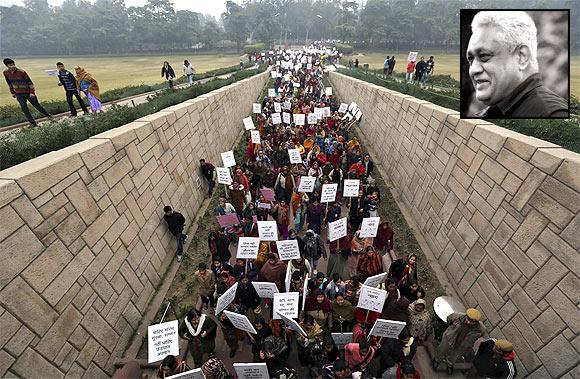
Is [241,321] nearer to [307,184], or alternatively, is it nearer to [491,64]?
[307,184]

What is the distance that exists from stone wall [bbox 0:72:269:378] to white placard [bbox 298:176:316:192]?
386cm

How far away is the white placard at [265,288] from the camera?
5.86m

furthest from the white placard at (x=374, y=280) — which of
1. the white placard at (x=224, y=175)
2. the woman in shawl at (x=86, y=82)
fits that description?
the woman in shawl at (x=86, y=82)

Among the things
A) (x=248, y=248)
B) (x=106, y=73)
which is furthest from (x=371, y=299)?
(x=106, y=73)

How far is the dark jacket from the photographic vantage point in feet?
27.7

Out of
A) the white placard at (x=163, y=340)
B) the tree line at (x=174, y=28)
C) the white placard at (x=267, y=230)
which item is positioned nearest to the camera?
the white placard at (x=163, y=340)

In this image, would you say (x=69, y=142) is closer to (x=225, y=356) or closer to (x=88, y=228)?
(x=88, y=228)

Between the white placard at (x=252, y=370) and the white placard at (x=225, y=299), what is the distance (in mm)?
1148

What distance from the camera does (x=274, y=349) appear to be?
17.1 ft

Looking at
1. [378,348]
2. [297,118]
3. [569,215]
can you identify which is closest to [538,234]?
[569,215]

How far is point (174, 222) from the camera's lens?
8.46 metres

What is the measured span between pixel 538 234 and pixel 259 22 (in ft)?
322

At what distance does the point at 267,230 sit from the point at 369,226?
240 cm

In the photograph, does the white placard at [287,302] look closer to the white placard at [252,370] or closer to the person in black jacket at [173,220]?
the white placard at [252,370]
